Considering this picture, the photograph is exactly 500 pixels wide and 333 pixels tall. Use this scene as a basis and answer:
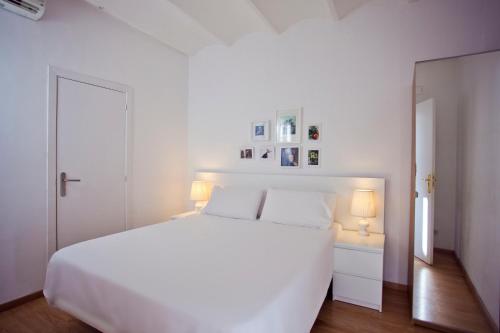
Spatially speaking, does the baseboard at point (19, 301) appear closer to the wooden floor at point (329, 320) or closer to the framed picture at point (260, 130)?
the wooden floor at point (329, 320)

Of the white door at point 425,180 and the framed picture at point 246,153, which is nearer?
the white door at point 425,180

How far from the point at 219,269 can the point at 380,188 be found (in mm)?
1764

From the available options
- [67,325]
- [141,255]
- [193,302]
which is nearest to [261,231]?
[141,255]

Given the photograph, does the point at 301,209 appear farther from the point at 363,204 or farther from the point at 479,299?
the point at 479,299

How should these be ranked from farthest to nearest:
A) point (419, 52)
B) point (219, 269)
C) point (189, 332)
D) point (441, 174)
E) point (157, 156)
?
point (157, 156)
point (419, 52)
point (441, 174)
point (219, 269)
point (189, 332)

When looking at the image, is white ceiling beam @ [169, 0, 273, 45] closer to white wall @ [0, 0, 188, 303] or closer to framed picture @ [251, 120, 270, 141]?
white wall @ [0, 0, 188, 303]

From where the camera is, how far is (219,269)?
1.45m

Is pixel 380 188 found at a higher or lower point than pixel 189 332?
higher

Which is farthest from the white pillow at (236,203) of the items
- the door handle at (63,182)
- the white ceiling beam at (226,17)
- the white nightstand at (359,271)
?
the white ceiling beam at (226,17)

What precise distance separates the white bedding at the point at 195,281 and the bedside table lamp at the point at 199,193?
48.6 inches

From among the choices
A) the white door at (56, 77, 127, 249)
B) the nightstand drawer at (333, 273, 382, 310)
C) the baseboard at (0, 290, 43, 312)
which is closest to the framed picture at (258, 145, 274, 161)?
the nightstand drawer at (333, 273, 382, 310)

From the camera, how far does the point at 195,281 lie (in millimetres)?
1309

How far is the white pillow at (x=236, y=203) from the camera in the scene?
271 cm

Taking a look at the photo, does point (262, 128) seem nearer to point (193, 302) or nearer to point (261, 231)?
point (261, 231)
